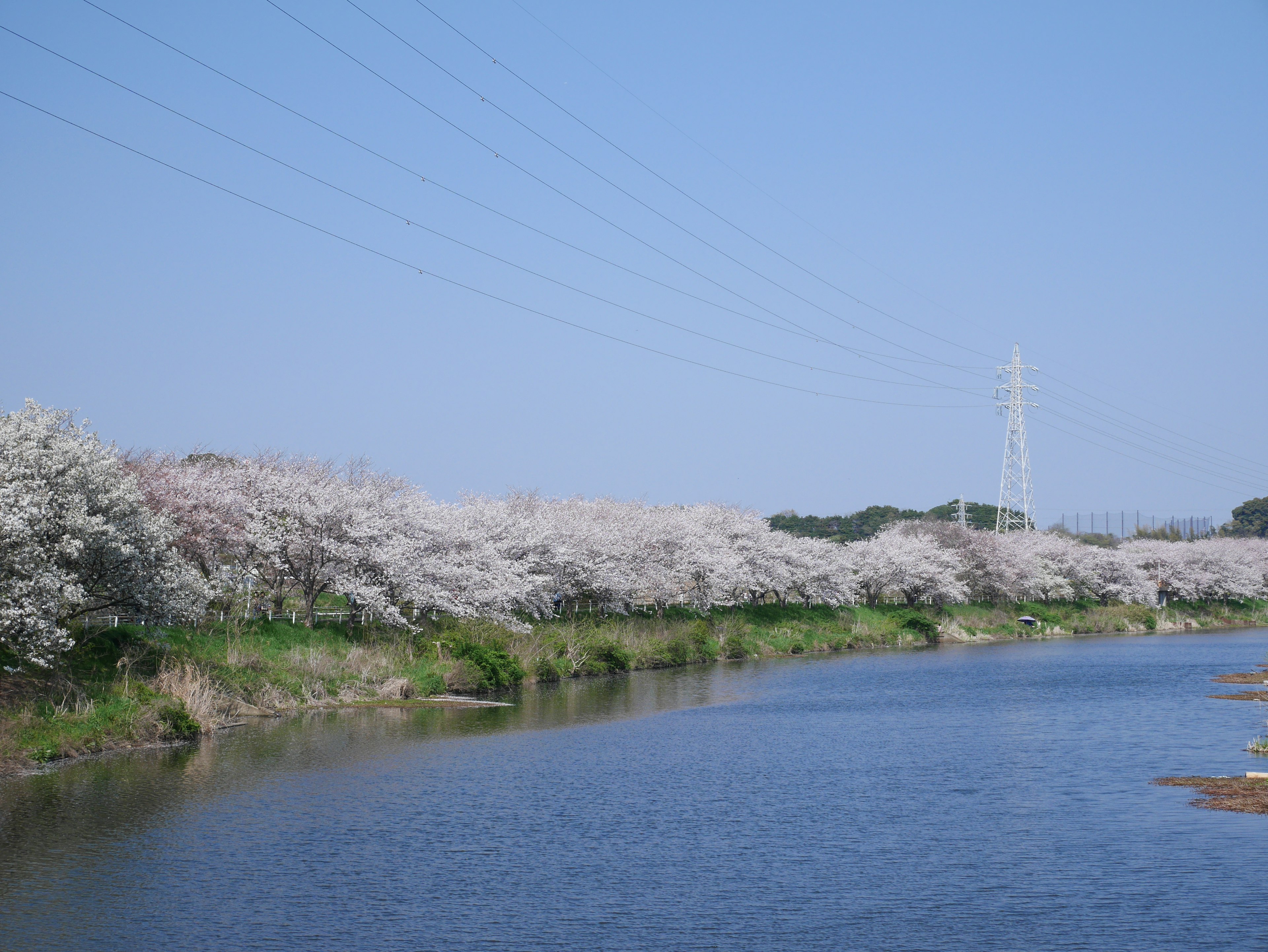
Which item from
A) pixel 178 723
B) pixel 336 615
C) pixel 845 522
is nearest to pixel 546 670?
pixel 336 615

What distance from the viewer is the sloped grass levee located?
2689 centimetres

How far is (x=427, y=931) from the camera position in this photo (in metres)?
15.0

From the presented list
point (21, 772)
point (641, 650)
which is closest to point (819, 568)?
point (641, 650)

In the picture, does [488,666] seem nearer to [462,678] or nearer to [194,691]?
[462,678]

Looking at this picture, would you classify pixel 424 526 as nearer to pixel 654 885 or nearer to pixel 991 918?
pixel 654 885

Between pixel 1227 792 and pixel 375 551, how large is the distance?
29.9m

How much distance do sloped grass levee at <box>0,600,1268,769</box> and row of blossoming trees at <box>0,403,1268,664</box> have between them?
4.10ft

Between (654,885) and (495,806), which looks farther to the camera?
(495,806)

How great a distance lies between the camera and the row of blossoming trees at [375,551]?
26750 mm

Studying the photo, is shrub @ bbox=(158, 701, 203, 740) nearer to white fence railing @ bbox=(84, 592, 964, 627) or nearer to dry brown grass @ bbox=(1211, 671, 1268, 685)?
white fence railing @ bbox=(84, 592, 964, 627)

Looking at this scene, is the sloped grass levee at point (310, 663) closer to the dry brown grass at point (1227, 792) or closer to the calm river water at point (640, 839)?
the calm river water at point (640, 839)

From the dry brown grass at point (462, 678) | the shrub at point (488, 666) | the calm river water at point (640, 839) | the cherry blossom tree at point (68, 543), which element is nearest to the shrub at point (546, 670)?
the shrub at point (488, 666)

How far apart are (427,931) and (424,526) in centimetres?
3313

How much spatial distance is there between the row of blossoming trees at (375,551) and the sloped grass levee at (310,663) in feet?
4.10
